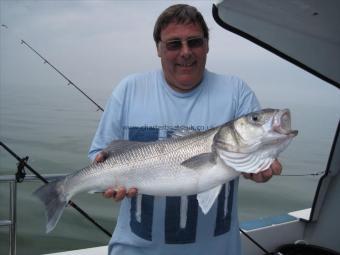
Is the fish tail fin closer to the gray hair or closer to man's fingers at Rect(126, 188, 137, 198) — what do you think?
man's fingers at Rect(126, 188, 137, 198)

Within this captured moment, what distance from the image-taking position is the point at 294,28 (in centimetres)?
312

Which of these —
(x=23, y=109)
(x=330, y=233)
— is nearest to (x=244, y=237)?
(x=330, y=233)

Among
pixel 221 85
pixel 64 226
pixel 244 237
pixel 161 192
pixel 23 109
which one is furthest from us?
pixel 23 109

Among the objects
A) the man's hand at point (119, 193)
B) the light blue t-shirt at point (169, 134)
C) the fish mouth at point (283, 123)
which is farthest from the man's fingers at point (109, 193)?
the fish mouth at point (283, 123)

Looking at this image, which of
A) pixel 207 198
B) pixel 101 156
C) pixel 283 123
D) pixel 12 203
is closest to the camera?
pixel 283 123

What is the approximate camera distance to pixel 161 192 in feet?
8.10

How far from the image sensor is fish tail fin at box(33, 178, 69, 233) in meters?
2.65

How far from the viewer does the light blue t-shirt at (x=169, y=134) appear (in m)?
2.53

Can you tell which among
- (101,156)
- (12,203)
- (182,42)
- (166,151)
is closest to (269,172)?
(166,151)

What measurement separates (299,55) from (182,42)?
1.36 metres

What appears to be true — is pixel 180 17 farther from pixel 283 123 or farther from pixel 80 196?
pixel 80 196

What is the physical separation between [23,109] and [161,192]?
92.2 ft

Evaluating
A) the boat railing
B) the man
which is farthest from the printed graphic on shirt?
the boat railing

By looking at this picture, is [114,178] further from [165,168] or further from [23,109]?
[23,109]
